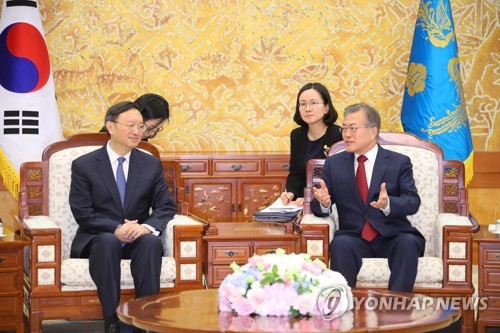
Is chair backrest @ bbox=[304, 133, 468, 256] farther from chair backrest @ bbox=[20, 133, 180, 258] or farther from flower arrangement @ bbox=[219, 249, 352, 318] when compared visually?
flower arrangement @ bbox=[219, 249, 352, 318]

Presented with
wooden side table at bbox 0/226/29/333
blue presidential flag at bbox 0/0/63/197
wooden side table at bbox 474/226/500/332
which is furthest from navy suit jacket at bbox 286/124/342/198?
blue presidential flag at bbox 0/0/63/197

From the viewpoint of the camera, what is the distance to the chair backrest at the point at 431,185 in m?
5.07

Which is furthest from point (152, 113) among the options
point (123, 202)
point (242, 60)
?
point (242, 60)

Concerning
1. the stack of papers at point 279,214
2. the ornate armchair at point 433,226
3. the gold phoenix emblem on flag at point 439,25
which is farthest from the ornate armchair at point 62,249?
the gold phoenix emblem on flag at point 439,25

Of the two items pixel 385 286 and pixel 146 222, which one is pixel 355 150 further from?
pixel 146 222

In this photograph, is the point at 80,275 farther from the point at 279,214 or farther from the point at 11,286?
the point at 279,214

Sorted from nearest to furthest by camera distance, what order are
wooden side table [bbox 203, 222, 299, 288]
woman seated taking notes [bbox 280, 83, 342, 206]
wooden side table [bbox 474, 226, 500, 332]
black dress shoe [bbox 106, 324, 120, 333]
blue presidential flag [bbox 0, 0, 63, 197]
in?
black dress shoe [bbox 106, 324, 120, 333] → wooden side table [bbox 474, 226, 500, 332] → wooden side table [bbox 203, 222, 299, 288] → woman seated taking notes [bbox 280, 83, 342, 206] → blue presidential flag [bbox 0, 0, 63, 197]

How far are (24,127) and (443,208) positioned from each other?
2.99 m

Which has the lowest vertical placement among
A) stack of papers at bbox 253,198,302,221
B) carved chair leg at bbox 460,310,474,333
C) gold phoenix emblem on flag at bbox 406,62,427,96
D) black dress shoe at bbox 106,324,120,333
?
carved chair leg at bbox 460,310,474,333

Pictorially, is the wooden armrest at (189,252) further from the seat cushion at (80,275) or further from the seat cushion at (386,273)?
the seat cushion at (386,273)

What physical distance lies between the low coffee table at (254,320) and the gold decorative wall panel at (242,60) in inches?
142

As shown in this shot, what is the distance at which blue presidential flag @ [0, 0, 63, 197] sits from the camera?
20.5 ft

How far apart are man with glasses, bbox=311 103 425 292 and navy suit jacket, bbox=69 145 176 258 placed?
87 cm

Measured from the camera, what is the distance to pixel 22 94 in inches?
249
